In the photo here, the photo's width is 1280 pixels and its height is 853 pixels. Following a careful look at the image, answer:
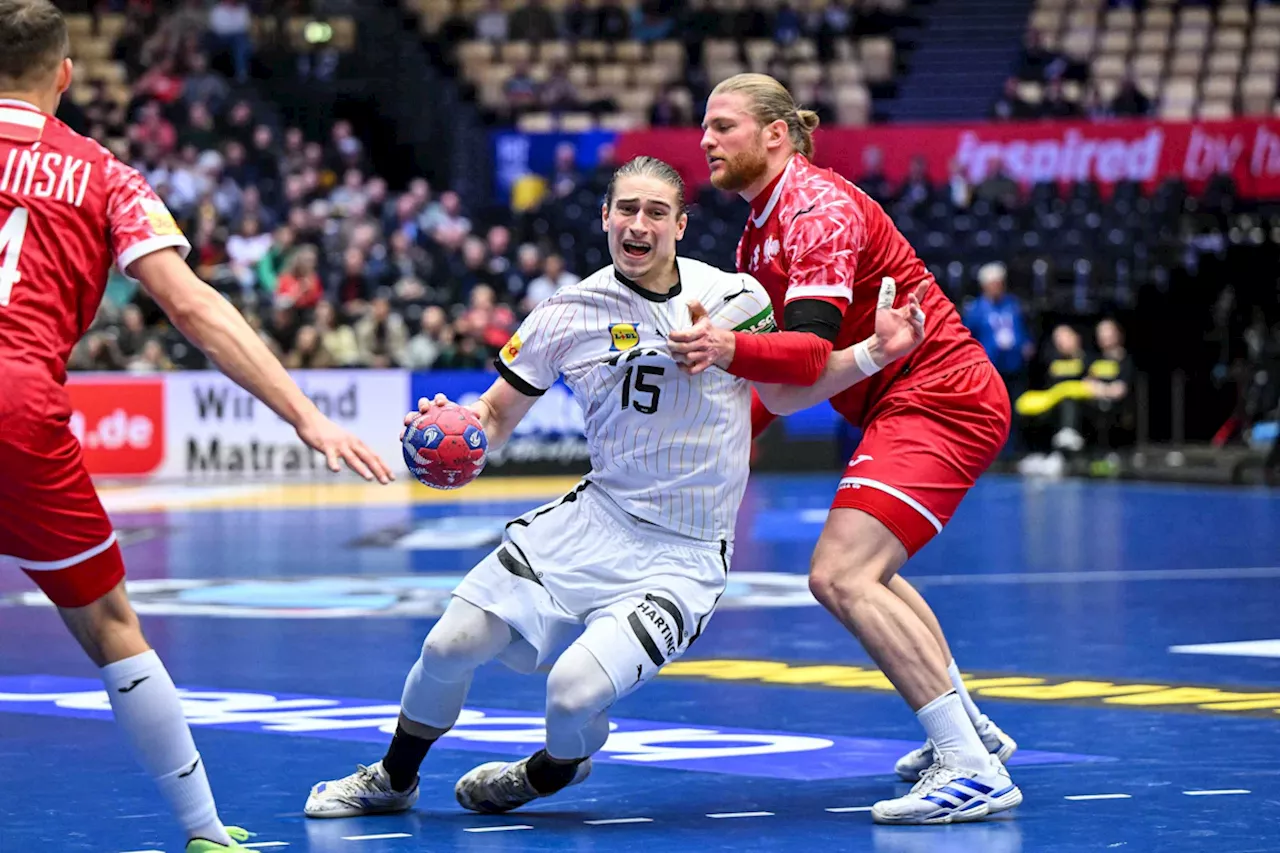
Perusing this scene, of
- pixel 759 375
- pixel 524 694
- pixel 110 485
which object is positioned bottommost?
pixel 110 485

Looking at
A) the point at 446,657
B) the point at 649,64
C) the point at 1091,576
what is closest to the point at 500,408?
the point at 446,657

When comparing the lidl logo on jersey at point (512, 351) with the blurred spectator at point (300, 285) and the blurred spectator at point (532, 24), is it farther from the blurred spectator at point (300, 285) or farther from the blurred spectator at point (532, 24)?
the blurred spectator at point (532, 24)

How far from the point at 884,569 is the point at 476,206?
20623 mm

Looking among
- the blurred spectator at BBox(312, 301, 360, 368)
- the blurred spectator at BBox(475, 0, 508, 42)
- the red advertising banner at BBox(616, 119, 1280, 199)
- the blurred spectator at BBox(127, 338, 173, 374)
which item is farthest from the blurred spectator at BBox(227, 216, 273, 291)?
the blurred spectator at BBox(475, 0, 508, 42)

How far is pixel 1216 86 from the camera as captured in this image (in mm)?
27844

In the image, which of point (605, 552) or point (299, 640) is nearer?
point (605, 552)

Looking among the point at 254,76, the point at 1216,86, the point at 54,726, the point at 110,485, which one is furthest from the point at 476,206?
the point at 54,726

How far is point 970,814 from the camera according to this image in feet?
17.9

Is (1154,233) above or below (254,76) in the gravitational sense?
below

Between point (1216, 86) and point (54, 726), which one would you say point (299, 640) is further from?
point (1216, 86)

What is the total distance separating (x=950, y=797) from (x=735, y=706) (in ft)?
6.31

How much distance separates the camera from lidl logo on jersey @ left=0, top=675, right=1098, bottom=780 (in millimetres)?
6230

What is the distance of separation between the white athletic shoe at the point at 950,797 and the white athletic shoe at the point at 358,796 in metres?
1.25

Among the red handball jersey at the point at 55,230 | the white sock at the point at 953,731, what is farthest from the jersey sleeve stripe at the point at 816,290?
the red handball jersey at the point at 55,230
